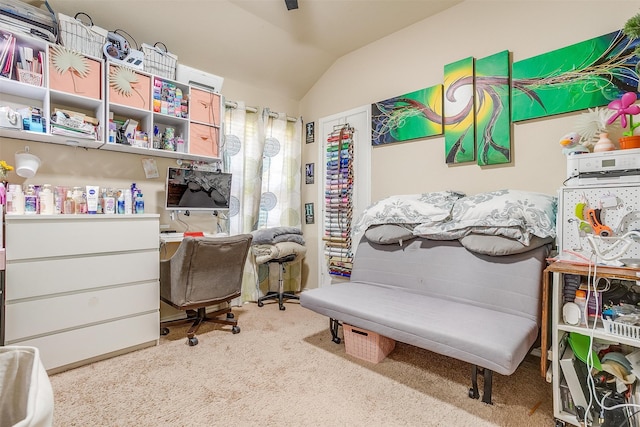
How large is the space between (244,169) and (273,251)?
40.1 inches

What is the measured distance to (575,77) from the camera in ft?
7.00

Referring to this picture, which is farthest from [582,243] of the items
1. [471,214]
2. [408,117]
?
[408,117]

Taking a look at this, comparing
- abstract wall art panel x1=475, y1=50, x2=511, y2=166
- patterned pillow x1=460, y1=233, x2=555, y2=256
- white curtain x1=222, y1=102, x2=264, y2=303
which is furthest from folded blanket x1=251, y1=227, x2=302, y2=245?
abstract wall art panel x1=475, y1=50, x2=511, y2=166

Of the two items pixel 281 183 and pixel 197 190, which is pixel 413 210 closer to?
pixel 281 183

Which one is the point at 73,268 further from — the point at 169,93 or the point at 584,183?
the point at 584,183

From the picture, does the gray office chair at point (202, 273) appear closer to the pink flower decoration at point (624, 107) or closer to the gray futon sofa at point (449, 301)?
the gray futon sofa at point (449, 301)

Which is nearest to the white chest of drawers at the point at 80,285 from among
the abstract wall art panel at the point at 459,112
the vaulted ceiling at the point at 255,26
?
the vaulted ceiling at the point at 255,26

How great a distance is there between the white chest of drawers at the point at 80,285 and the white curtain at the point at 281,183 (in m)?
1.52

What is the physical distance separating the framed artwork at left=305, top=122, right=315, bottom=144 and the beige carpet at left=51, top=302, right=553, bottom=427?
256 cm

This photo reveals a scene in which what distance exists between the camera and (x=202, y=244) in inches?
92.4

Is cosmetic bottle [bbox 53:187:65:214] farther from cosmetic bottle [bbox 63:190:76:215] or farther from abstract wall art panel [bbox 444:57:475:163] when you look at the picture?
abstract wall art panel [bbox 444:57:475:163]

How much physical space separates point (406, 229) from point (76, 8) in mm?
3108

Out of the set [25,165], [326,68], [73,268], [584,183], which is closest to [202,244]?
[73,268]

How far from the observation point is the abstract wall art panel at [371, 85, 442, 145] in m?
2.85
